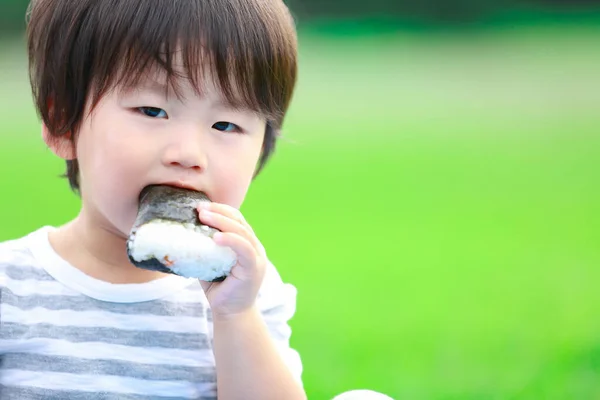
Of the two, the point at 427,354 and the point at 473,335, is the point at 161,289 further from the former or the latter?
the point at 473,335

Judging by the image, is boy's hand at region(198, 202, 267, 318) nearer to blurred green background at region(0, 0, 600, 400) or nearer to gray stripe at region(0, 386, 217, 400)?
gray stripe at region(0, 386, 217, 400)

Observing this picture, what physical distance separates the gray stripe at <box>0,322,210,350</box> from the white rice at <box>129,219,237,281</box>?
262mm

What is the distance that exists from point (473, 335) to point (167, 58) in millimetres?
1548

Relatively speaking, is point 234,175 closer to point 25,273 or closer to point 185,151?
point 185,151

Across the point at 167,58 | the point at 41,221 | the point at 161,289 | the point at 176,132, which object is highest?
the point at 167,58

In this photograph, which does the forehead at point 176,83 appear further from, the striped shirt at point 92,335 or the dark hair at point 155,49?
the striped shirt at point 92,335

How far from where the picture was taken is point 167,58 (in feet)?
4.49

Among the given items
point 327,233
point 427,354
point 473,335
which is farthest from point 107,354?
point 327,233

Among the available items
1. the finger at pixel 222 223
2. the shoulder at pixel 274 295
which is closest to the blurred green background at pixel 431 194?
the shoulder at pixel 274 295

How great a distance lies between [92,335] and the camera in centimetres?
148

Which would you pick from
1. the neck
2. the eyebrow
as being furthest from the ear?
the eyebrow

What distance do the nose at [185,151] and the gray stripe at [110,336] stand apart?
1.07ft

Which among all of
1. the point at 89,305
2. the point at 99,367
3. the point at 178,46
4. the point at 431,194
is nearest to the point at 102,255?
the point at 89,305

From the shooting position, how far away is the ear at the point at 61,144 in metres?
1.54
